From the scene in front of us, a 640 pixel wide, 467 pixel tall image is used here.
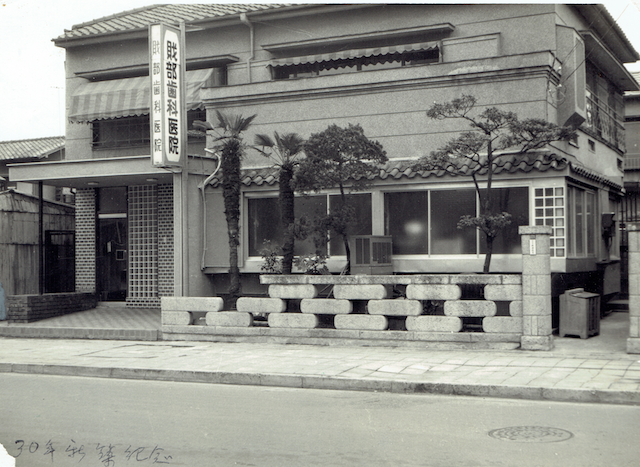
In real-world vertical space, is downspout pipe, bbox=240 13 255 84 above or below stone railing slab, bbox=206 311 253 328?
above

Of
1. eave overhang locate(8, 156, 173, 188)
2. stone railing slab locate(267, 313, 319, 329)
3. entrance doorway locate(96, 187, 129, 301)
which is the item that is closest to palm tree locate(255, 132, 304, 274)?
stone railing slab locate(267, 313, 319, 329)

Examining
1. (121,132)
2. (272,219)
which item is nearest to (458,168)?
(272,219)

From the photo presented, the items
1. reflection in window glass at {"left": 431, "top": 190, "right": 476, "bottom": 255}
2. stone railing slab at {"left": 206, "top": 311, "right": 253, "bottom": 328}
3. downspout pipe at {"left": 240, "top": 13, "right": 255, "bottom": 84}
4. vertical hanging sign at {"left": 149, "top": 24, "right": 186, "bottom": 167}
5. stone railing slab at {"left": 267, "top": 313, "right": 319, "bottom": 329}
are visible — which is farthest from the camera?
downspout pipe at {"left": 240, "top": 13, "right": 255, "bottom": 84}

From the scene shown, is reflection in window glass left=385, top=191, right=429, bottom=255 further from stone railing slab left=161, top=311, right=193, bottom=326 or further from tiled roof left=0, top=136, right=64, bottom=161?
tiled roof left=0, top=136, right=64, bottom=161

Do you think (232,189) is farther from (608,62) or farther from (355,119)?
(608,62)

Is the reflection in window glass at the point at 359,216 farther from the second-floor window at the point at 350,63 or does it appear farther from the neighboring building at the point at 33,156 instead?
the neighboring building at the point at 33,156

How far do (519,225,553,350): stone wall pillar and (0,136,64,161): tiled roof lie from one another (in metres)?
18.9

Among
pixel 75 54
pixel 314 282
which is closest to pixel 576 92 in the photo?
pixel 314 282

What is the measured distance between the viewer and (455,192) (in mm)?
14805

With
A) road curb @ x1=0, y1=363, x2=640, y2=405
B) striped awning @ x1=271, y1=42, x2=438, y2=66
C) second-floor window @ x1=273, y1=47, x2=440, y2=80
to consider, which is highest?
striped awning @ x1=271, y1=42, x2=438, y2=66

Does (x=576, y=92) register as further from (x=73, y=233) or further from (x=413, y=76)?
(x=73, y=233)

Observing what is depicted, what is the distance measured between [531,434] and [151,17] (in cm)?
1690

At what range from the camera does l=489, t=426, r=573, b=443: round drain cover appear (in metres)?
6.42

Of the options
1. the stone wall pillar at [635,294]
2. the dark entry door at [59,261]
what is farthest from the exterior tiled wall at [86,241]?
the stone wall pillar at [635,294]
